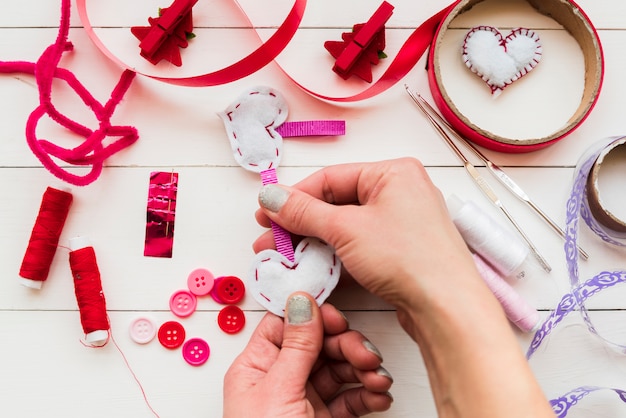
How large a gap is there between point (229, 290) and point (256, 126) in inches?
11.8

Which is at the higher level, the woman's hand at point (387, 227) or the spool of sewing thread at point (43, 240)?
the woman's hand at point (387, 227)

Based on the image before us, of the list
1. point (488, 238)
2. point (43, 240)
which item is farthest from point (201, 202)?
point (488, 238)

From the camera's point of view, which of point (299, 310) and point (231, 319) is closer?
point (299, 310)

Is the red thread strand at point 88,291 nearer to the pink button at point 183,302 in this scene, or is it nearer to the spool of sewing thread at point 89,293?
the spool of sewing thread at point 89,293

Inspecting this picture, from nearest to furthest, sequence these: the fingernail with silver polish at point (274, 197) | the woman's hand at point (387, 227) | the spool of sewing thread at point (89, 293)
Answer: the woman's hand at point (387, 227) < the fingernail with silver polish at point (274, 197) < the spool of sewing thread at point (89, 293)

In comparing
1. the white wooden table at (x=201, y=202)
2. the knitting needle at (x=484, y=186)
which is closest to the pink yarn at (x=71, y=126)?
the white wooden table at (x=201, y=202)

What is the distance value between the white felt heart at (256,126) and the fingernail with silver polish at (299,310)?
272 mm

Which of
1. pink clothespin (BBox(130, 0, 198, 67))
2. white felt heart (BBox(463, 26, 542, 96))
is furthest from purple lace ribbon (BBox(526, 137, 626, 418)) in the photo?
pink clothespin (BBox(130, 0, 198, 67))

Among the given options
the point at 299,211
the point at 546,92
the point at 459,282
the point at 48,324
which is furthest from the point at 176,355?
the point at 546,92

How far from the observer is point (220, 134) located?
3.39 ft

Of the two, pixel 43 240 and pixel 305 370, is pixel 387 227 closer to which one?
pixel 305 370

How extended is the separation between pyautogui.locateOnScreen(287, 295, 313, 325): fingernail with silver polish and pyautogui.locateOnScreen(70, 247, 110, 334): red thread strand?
0.36 meters

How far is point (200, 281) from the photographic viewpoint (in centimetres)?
99

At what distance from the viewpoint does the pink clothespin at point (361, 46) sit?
100cm
